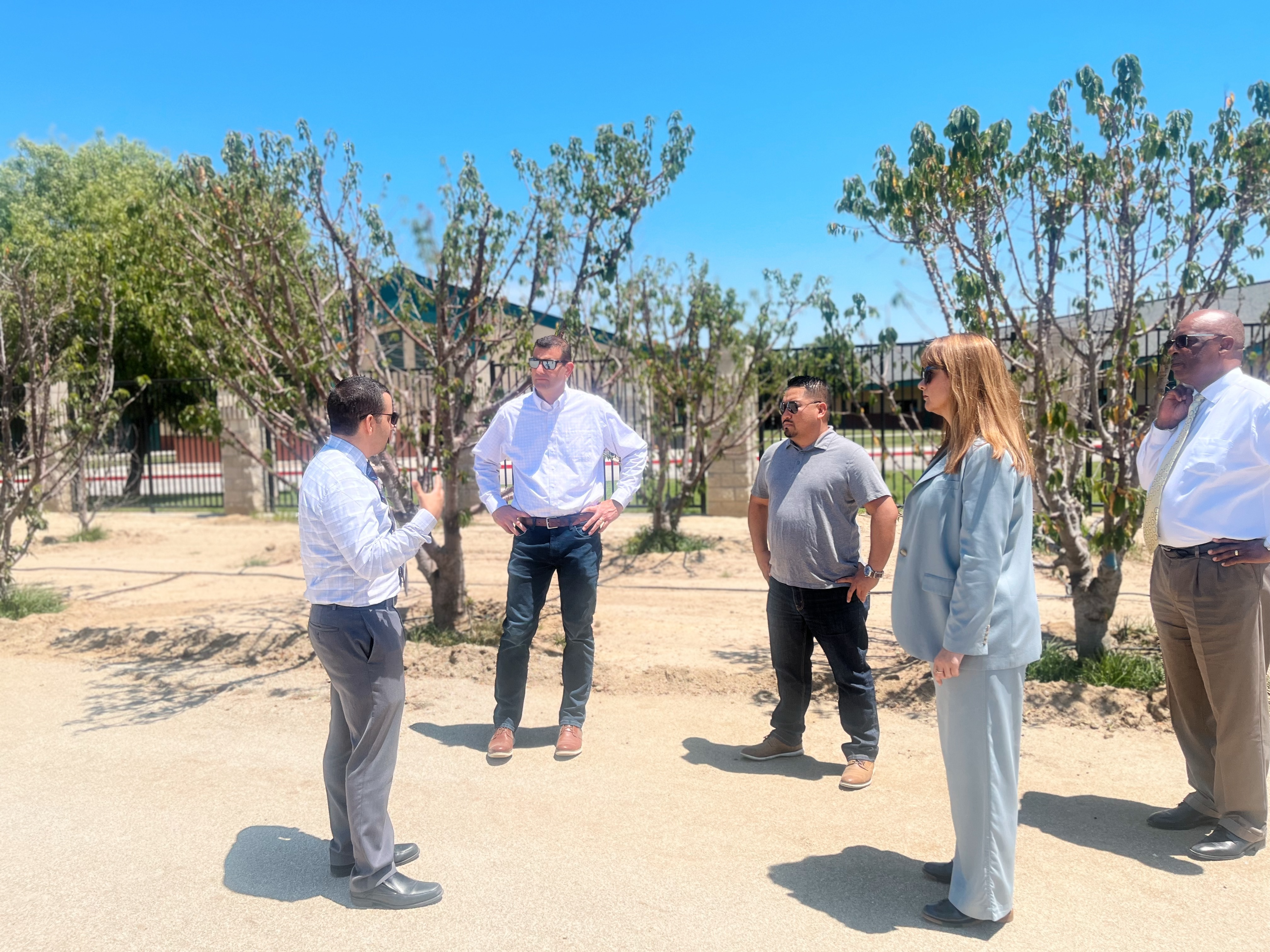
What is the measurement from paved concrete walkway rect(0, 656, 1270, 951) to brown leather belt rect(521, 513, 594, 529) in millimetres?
1090

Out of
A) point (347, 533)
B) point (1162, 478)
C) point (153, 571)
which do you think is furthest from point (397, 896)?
point (153, 571)

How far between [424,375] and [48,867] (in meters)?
5.57

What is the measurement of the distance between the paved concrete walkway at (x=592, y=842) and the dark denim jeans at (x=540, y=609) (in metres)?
0.26

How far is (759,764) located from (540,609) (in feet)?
4.22

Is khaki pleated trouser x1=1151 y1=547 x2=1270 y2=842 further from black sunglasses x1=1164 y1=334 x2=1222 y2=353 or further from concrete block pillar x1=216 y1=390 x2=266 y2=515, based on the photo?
concrete block pillar x1=216 y1=390 x2=266 y2=515

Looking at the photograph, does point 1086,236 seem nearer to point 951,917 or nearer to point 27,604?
point 951,917

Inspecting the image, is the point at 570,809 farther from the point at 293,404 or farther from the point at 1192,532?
the point at 293,404

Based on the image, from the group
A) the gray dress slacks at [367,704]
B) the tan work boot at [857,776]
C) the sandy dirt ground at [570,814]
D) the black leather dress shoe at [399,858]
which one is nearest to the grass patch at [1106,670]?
the sandy dirt ground at [570,814]

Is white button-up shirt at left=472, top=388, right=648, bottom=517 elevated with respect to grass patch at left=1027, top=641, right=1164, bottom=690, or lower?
elevated

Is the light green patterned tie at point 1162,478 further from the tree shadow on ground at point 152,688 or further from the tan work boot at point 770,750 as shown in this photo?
the tree shadow on ground at point 152,688

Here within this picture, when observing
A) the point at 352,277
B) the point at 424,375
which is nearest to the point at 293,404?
the point at 352,277

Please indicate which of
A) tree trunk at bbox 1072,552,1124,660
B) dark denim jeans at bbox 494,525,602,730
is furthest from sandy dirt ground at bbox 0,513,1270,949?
tree trunk at bbox 1072,552,1124,660

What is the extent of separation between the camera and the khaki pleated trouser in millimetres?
3520

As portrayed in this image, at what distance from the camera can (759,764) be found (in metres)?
4.52
